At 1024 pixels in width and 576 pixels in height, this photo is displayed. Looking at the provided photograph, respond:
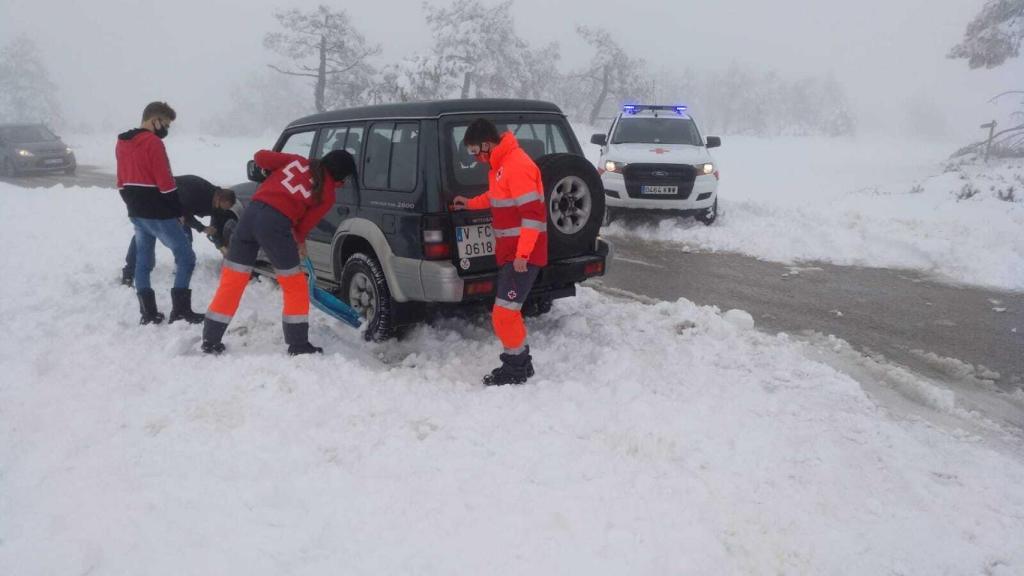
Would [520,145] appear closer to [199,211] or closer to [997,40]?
[199,211]

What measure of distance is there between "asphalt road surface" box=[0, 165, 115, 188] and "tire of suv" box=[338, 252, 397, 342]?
1494 cm

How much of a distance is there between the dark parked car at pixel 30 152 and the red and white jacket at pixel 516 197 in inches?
800

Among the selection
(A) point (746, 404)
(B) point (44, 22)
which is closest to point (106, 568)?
(A) point (746, 404)

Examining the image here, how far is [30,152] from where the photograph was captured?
61.7 ft

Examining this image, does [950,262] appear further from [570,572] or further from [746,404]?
[570,572]

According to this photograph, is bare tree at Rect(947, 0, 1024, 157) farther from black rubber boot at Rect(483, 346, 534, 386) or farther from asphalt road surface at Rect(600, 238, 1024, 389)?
black rubber boot at Rect(483, 346, 534, 386)

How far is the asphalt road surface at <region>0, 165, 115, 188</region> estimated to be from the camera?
57.4 ft

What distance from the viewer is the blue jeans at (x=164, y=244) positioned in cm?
557

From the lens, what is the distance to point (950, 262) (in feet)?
28.8

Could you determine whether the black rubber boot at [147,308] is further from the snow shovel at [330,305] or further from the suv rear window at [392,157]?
the suv rear window at [392,157]

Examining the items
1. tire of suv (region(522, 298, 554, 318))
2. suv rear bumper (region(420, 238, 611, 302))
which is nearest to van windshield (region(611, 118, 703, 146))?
tire of suv (region(522, 298, 554, 318))

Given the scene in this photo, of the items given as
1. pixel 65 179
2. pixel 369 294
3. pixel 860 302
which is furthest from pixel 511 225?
pixel 65 179

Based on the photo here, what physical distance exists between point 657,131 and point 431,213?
850 cm

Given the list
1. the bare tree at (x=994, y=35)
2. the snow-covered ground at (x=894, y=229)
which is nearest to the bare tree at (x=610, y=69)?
the bare tree at (x=994, y=35)
